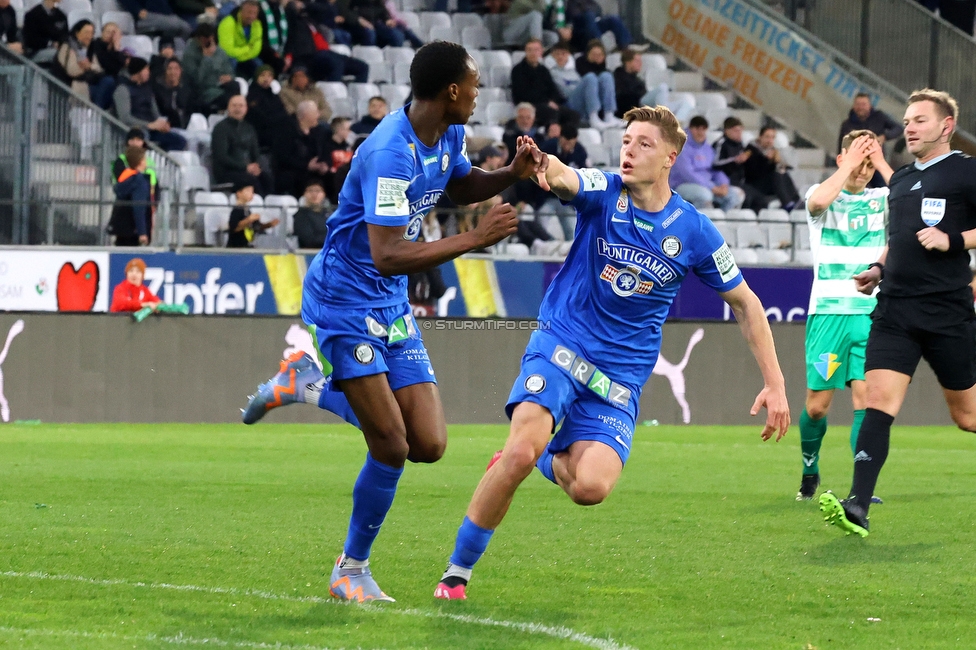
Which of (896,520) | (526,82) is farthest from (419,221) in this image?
(526,82)

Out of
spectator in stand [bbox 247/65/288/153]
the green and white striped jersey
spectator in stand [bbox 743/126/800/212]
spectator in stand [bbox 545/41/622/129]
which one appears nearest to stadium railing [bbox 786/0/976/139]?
spectator in stand [bbox 743/126/800/212]

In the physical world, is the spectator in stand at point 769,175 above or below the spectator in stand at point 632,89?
below

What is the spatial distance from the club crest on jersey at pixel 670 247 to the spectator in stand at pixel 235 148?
39.3ft

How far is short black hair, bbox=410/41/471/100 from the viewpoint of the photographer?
5625mm

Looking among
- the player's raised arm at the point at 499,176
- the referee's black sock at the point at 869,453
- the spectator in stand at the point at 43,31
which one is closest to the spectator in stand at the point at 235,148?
the spectator in stand at the point at 43,31

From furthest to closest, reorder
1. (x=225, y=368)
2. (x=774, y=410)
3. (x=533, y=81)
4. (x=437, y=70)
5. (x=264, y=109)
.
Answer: (x=533, y=81)
(x=264, y=109)
(x=225, y=368)
(x=774, y=410)
(x=437, y=70)

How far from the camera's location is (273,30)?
19.6 metres

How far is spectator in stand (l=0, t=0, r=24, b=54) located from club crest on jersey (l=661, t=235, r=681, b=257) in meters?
14.3

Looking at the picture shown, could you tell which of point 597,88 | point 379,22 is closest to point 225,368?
point 379,22

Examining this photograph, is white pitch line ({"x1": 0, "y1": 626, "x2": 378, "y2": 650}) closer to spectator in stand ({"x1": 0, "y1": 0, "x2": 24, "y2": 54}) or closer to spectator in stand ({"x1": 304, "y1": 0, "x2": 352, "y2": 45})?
spectator in stand ({"x1": 0, "y1": 0, "x2": 24, "y2": 54})

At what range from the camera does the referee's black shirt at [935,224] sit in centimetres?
756

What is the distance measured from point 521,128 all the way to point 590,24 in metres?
3.92

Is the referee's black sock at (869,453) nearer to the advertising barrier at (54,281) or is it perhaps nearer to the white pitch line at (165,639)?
the white pitch line at (165,639)

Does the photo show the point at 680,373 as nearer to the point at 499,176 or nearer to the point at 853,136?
the point at 853,136
